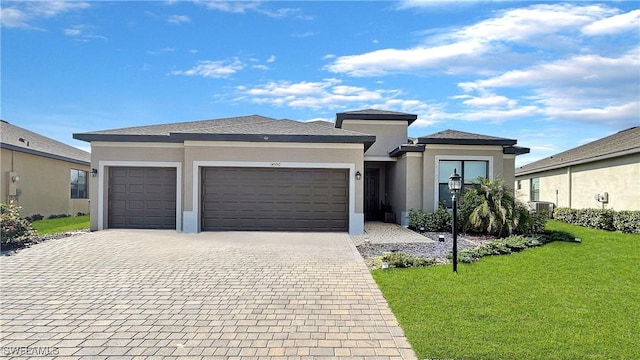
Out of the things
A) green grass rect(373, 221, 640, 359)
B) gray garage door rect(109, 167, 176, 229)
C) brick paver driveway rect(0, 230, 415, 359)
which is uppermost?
gray garage door rect(109, 167, 176, 229)

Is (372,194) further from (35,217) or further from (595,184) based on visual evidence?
(35,217)

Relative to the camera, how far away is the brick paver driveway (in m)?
3.88

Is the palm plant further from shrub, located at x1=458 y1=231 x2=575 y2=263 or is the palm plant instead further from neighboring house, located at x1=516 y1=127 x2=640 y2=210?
neighboring house, located at x1=516 y1=127 x2=640 y2=210

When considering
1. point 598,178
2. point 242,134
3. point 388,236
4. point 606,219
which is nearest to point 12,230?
point 242,134

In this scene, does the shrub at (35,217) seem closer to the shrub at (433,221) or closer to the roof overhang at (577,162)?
the shrub at (433,221)

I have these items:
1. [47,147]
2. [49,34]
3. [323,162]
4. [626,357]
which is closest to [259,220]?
Result: [323,162]

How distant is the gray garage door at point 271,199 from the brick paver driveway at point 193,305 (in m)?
3.21

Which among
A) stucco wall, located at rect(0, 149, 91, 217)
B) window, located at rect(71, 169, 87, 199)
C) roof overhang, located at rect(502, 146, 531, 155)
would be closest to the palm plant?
roof overhang, located at rect(502, 146, 531, 155)

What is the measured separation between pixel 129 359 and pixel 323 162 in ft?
30.3

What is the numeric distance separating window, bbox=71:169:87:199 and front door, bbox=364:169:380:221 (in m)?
15.6

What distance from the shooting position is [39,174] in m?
17.0

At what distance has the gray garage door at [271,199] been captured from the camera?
40.8ft

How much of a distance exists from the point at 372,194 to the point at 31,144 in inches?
637

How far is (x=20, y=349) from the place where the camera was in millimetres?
3814
